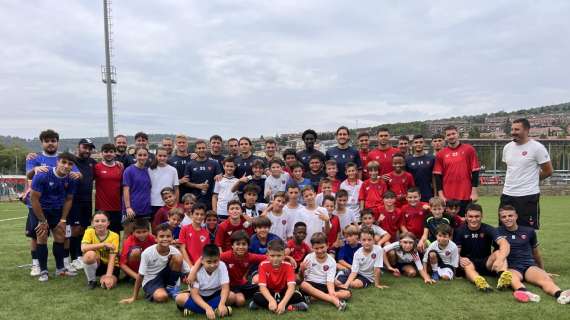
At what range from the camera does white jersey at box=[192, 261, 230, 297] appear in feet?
14.5

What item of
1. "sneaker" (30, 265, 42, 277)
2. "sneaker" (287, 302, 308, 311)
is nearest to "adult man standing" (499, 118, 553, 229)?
"sneaker" (287, 302, 308, 311)

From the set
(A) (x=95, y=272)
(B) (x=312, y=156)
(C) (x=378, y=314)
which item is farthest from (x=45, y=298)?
(B) (x=312, y=156)

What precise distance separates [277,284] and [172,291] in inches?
53.7

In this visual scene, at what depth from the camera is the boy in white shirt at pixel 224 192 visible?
6770 mm

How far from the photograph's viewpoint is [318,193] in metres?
6.61

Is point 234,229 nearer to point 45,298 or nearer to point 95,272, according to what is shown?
point 95,272

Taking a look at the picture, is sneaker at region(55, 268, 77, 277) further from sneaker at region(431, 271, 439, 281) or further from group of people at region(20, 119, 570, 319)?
sneaker at region(431, 271, 439, 281)

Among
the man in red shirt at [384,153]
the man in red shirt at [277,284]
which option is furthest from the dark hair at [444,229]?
the man in red shirt at [277,284]

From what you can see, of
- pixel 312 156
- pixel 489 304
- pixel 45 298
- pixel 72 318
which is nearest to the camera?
pixel 72 318

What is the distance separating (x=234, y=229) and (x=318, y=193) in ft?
5.49

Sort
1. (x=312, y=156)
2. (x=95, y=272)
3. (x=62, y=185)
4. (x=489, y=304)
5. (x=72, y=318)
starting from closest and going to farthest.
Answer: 1. (x=72, y=318)
2. (x=489, y=304)
3. (x=95, y=272)
4. (x=62, y=185)
5. (x=312, y=156)

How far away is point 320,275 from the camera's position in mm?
4910

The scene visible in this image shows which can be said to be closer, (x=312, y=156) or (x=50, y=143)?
(x=50, y=143)

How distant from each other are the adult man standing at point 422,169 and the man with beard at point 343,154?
97 centimetres
